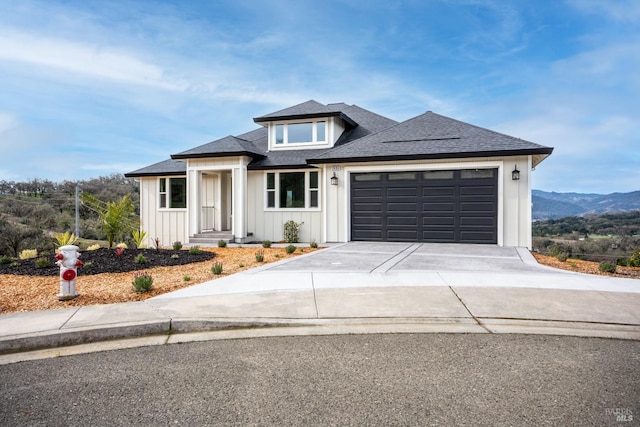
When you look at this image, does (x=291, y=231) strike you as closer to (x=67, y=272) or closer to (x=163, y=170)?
(x=163, y=170)

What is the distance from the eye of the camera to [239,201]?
15820mm

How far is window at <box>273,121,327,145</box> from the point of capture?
56.3 ft

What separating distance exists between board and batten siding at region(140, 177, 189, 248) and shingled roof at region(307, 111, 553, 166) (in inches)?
292

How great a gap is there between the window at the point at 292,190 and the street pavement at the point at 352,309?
26.4 ft

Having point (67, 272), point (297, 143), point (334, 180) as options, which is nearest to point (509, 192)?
point (334, 180)

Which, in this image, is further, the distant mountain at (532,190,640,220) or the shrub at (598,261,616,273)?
the distant mountain at (532,190,640,220)

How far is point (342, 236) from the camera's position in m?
14.8

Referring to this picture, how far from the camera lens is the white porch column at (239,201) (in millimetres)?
15836

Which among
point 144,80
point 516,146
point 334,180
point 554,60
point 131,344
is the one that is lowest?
point 131,344

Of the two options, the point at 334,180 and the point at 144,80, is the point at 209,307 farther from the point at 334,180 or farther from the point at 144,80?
the point at 144,80

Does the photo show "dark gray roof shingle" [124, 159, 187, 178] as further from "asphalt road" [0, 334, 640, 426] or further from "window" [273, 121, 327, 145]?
"asphalt road" [0, 334, 640, 426]

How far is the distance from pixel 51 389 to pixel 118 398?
2.26 ft

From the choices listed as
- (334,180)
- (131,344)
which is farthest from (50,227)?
(131,344)

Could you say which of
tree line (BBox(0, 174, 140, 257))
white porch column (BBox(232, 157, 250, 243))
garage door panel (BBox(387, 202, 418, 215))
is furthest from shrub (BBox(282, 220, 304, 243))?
tree line (BBox(0, 174, 140, 257))
